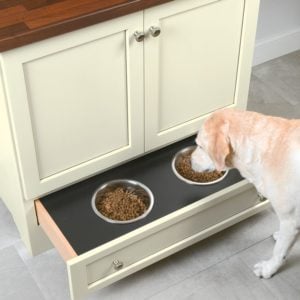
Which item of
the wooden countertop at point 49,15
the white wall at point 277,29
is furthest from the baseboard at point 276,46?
the wooden countertop at point 49,15

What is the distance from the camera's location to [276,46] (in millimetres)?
2941

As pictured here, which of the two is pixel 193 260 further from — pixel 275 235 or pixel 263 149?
pixel 263 149

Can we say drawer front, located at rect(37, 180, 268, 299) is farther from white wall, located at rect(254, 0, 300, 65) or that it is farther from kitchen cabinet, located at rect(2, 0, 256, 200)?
white wall, located at rect(254, 0, 300, 65)

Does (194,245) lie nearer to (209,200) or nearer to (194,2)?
(209,200)

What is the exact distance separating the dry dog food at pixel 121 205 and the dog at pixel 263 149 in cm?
27

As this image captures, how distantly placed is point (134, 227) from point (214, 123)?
38cm

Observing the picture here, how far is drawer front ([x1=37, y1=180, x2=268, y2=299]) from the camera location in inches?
69.5

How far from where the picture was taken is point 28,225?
1984 mm

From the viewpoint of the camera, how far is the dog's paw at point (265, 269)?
1987 mm

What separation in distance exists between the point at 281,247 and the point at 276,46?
128cm

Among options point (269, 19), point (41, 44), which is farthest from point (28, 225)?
point (269, 19)

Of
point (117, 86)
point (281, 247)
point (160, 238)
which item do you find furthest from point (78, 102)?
point (281, 247)

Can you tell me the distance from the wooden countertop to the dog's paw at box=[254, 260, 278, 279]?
0.87 m

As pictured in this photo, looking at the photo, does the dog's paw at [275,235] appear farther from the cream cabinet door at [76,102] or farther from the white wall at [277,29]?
the white wall at [277,29]
